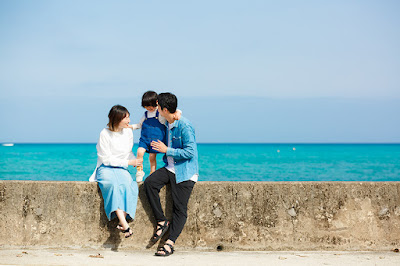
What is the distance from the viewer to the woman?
4.94 meters

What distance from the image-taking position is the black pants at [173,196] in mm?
5004

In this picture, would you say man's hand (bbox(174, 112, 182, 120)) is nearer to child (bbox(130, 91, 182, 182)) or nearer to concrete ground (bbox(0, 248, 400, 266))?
child (bbox(130, 91, 182, 182))

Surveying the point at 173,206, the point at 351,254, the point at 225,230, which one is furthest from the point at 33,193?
the point at 351,254

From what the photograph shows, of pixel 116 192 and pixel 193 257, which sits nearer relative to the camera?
pixel 193 257

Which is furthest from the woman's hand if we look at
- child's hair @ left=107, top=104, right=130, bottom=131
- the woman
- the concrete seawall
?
child's hair @ left=107, top=104, right=130, bottom=131

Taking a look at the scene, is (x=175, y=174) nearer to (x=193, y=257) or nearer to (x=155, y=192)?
(x=155, y=192)

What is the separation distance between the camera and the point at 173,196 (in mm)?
5051

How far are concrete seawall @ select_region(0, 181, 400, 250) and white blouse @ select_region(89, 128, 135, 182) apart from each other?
37 centimetres

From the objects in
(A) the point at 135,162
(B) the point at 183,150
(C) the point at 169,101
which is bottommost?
(A) the point at 135,162

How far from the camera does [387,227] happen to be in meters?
5.16

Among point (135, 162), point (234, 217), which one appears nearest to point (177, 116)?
point (135, 162)

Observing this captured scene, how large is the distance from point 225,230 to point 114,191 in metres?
1.34

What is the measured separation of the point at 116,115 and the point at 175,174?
0.95 meters

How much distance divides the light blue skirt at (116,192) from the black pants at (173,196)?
187 mm
